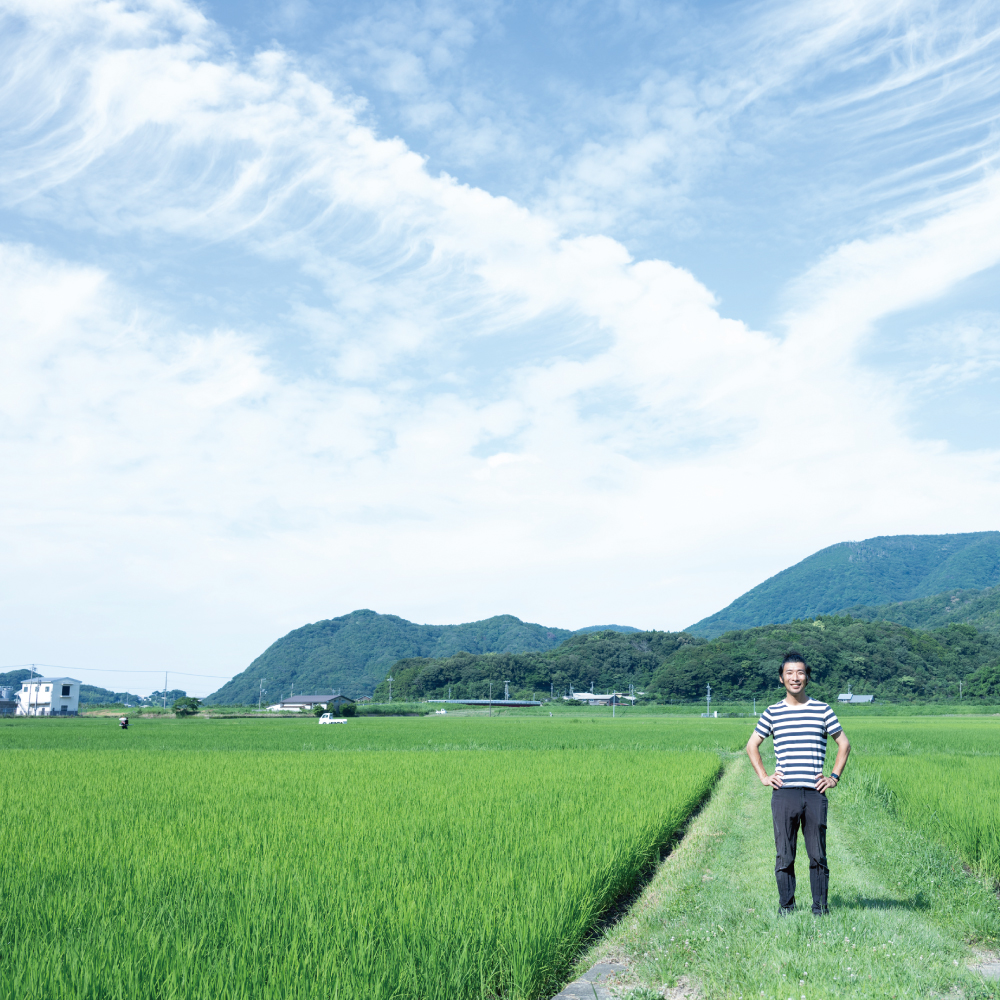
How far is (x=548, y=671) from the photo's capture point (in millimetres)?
132000

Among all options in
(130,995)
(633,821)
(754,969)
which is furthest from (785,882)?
(130,995)

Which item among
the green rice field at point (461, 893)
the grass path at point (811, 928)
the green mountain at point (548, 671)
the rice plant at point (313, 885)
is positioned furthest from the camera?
the green mountain at point (548, 671)

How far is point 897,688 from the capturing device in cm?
9675

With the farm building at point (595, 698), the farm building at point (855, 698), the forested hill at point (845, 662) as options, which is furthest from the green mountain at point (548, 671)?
the farm building at point (855, 698)

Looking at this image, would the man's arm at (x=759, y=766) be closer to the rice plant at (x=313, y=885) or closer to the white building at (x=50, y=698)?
the rice plant at (x=313, y=885)

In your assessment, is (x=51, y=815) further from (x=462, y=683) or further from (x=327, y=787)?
(x=462, y=683)

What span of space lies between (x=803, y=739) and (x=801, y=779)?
31 centimetres

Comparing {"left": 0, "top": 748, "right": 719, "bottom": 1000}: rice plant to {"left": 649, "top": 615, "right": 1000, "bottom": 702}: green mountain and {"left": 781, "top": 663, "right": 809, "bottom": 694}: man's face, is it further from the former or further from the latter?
{"left": 649, "top": 615, "right": 1000, "bottom": 702}: green mountain

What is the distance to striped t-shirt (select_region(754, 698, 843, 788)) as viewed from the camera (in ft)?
18.3

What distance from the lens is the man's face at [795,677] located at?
5.58m

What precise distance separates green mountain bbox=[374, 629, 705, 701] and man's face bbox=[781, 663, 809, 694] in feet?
404

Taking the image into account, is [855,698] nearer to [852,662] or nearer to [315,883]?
[852,662]

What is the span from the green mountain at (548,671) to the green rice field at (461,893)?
118 metres

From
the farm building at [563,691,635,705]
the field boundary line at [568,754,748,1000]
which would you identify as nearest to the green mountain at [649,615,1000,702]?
the farm building at [563,691,635,705]
